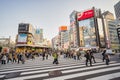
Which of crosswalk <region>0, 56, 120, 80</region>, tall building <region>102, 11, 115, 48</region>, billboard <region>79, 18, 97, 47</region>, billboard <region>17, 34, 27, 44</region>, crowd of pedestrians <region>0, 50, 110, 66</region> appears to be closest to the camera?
crosswalk <region>0, 56, 120, 80</region>

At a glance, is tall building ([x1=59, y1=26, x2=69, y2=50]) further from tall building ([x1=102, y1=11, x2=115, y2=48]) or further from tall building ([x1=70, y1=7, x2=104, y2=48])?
tall building ([x1=102, y1=11, x2=115, y2=48])

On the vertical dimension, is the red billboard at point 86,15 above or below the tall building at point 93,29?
above

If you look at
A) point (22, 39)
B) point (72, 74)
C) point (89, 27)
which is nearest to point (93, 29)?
point (89, 27)

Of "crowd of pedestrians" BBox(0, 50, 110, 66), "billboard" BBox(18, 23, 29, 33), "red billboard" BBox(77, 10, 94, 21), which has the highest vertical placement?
"red billboard" BBox(77, 10, 94, 21)

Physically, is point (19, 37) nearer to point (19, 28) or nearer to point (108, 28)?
point (19, 28)

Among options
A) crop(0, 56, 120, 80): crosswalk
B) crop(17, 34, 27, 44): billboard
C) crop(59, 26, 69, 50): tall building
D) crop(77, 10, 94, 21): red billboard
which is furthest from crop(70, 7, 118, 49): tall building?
crop(0, 56, 120, 80): crosswalk

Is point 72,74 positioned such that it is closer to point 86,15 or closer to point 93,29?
point 93,29

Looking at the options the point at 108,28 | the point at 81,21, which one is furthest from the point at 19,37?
the point at 108,28

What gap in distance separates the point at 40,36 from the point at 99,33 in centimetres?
6154

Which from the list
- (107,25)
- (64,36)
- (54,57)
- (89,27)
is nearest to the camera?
(54,57)

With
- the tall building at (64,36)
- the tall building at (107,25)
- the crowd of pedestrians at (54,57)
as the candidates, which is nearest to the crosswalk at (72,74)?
the crowd of pedestrians at (54,57)

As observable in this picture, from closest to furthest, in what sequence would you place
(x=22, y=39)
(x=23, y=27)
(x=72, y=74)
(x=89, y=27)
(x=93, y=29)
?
(x=72, y=74), (x=22, y=39), (x=23, y=27), (x=93, y=29), (x=89, y=27)

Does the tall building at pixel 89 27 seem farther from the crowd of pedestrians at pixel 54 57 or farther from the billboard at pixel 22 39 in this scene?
the crowd of pedestrians at pixel 54 57

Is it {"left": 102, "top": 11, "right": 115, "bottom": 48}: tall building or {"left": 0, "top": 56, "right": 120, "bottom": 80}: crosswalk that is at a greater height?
{"left": 102, "top": 11, "right": 115, "bottom": 48}: tall building
